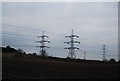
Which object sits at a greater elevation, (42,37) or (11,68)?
(42,37)

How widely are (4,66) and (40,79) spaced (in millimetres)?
3769

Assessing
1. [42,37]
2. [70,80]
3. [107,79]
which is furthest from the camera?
[42,37]

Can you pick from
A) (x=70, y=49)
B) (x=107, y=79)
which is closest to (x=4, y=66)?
(x=107, y=79)

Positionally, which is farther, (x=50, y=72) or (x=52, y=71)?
(x=52, y=71)

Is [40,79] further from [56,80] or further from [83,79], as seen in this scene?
[83,79]

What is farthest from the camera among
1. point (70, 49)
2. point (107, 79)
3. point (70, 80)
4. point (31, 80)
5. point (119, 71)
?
point (70, 49)

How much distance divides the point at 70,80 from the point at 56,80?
2.01 feet

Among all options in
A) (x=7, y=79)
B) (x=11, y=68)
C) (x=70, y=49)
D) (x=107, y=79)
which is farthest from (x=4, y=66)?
(x=70, y=49)

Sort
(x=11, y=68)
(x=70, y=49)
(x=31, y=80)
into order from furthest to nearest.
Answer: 1. (x=70, y=49)
2. (x=11, y=68)
3. (x=31, y=80)

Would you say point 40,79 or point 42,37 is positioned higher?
point 42,37

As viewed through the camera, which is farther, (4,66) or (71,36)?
(71,36)

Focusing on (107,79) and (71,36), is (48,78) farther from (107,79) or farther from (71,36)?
(71,36)

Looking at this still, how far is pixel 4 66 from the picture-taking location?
12.6 metres

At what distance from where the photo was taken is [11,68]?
12.1 metres
